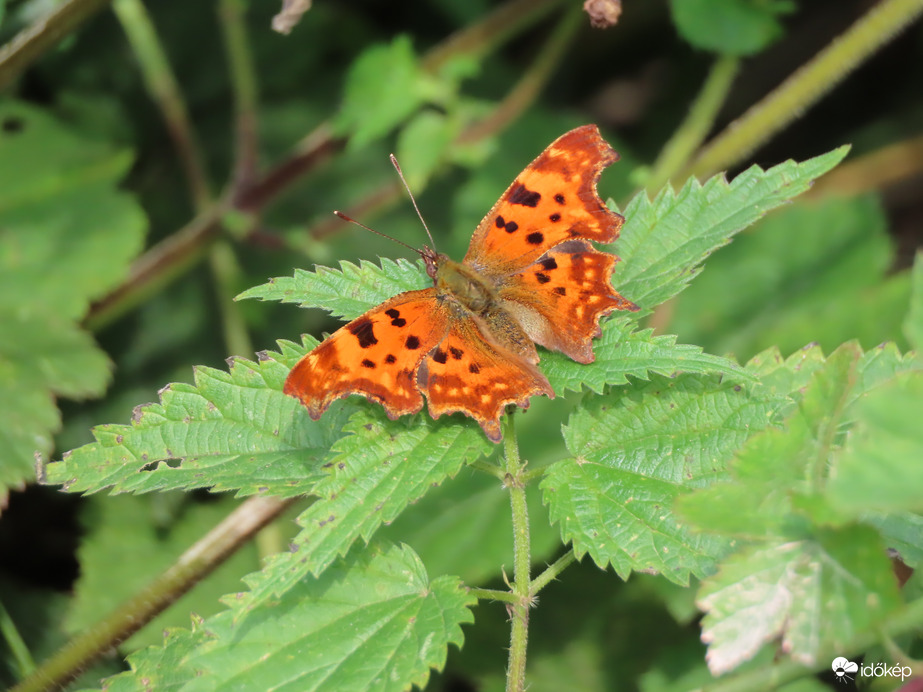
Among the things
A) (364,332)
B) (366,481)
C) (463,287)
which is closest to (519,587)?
(366,481)

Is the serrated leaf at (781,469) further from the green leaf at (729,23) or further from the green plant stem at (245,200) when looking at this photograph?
the green plant stem at (245,200)

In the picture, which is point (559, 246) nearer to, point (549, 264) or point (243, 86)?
point (549, 264)

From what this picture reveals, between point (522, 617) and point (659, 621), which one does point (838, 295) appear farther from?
point (522, 617)

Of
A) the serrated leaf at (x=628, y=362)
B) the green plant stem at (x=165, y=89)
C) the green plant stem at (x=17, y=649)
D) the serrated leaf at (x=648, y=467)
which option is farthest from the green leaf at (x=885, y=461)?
the green plant stem at (x=165, y=89)

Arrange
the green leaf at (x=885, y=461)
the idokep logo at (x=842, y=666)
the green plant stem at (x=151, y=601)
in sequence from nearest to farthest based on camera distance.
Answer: the green leaf at (x=885, y=461) → the idokep logo at (x=842, y=666) → the green plant stem at (x=151, y=601)

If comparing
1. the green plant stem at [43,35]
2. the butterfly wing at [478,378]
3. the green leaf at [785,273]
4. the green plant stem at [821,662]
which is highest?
the green plant stem at [43,35]

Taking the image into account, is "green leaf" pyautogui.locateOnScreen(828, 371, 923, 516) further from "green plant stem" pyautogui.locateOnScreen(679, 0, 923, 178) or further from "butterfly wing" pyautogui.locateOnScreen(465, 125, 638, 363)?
"green plant stem" pyautogui.locateOnScreen(679, 0, 923, 178)

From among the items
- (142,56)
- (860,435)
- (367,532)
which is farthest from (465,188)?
(860,435)
